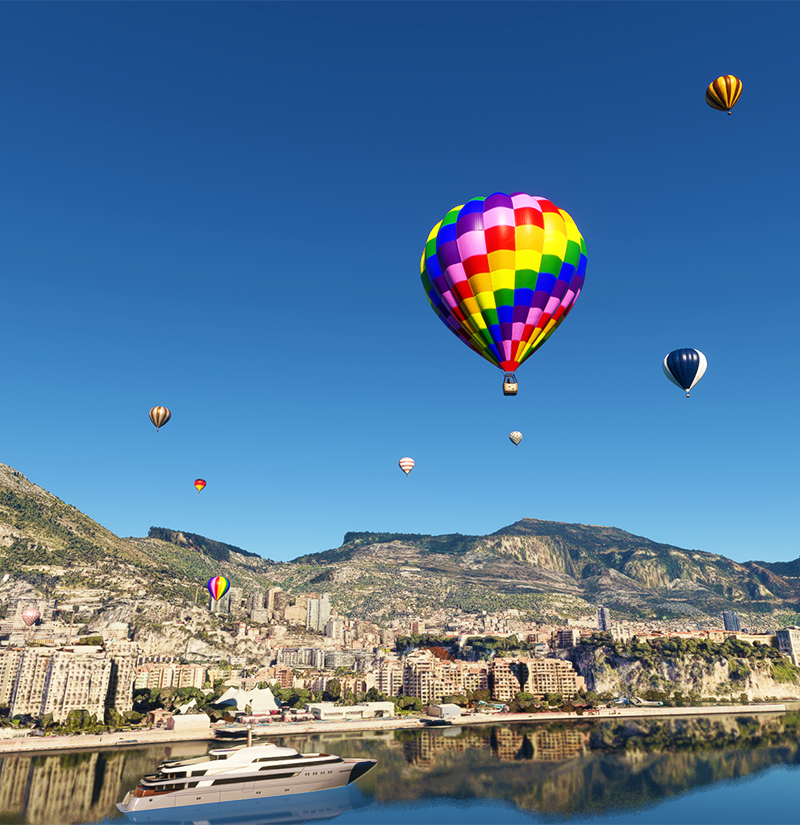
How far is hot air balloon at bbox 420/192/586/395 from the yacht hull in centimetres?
4383

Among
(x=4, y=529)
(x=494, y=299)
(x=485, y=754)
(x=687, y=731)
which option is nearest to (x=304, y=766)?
(x=485, y=754)

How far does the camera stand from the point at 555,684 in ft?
414

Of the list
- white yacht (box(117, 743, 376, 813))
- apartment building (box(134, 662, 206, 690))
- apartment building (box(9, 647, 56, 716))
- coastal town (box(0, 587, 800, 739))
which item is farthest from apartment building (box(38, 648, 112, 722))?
white yacht (box(117, 743, 376, 813))

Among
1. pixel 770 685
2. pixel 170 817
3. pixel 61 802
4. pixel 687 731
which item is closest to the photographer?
pixel 170 817

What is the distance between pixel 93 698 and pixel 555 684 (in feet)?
284

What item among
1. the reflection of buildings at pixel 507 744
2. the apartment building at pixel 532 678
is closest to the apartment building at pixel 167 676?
the reflection of buildings at pixel 507 744

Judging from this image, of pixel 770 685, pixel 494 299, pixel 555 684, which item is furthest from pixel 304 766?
pixel 770 685

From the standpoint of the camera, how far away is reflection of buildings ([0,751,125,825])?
50.9 metres

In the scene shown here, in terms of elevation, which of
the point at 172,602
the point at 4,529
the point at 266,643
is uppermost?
the point at 4,529

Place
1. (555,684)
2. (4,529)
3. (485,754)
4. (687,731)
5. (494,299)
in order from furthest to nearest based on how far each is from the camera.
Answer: (4,529) → (555,684) → (687,731) → (485,754) → (494,299)

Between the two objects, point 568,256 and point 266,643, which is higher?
point 568,256

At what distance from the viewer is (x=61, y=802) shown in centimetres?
5350

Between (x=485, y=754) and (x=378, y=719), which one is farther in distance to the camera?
(x=378, y=719)

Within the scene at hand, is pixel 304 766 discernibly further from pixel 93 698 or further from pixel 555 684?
pixel 555 684
